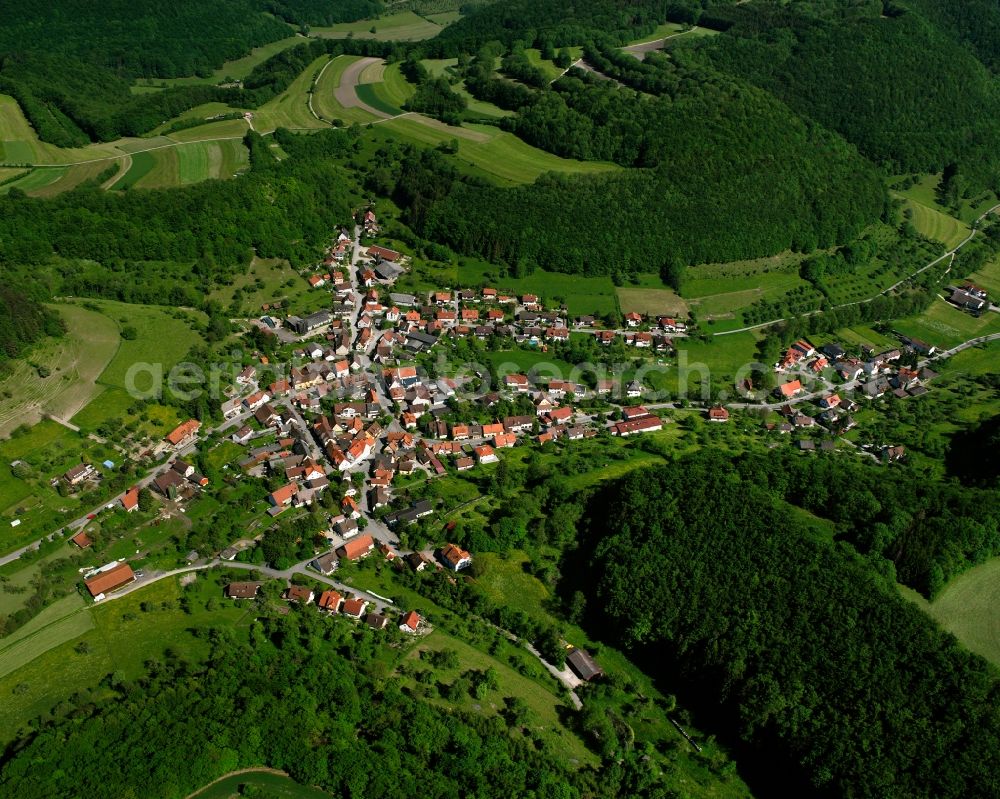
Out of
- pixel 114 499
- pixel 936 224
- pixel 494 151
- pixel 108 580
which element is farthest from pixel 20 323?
pixel 936 224

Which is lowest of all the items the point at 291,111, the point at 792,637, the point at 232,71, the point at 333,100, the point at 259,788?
the point at 259,788

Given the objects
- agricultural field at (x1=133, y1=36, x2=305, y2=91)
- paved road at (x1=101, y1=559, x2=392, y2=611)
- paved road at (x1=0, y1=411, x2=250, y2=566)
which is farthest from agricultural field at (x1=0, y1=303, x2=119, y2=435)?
agricultural field at (x1=133, y1=36, x2=305, y2=91)

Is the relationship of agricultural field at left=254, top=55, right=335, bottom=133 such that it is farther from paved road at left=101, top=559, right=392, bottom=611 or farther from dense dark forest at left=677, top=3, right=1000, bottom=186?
paved road at left=101, top=559, right=392, bottom=611

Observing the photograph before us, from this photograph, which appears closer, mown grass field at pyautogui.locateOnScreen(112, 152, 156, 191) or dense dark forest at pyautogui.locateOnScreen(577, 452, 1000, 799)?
dense dark forest at pyautogui.locateOnScreen(577, 452, 1000, 799)

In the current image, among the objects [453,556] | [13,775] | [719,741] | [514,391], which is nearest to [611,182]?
[514,391]

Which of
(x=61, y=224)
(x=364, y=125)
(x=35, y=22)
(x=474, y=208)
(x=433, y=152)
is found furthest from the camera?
(x=35, y=22)

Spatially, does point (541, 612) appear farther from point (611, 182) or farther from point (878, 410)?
point (611, 182)

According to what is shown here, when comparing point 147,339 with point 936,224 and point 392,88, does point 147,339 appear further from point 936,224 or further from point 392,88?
point 936,224
